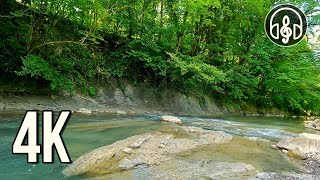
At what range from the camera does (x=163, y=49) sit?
1309cm

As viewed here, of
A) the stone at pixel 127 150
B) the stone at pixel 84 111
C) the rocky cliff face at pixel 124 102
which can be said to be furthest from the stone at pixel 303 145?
the rocky cliff face at pixel 124 102

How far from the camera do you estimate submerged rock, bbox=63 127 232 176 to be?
4500 millimetres

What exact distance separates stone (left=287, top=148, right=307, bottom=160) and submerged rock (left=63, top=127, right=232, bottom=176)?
1.39m

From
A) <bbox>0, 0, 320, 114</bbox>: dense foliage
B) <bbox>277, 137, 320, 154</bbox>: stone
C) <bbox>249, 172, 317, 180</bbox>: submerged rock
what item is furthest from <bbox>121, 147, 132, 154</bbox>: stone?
<bbox>0, 0, 320, 114</bbox>: dense foliage

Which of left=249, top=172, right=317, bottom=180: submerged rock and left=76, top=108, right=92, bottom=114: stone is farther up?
left=76, top=108, right=92, bottom=114: stone

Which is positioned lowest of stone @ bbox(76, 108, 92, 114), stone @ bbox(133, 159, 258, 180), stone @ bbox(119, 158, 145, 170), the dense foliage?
stone @ bbox(133, 159, 258, 180)

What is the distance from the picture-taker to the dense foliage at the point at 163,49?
9.71m

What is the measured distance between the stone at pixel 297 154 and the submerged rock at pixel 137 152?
139cm

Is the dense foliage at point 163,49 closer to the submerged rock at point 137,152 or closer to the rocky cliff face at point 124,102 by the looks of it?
the rocky cliff face at point 124,102

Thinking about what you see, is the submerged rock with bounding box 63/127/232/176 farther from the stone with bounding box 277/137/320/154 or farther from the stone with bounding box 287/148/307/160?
the stone with bounding box 287/148/307/160

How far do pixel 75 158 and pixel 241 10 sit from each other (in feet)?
43.6

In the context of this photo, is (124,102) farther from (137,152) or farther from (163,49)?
(137,152)

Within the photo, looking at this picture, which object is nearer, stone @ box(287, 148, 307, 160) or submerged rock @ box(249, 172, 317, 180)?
submerged rock @ box(249, 172, 317, 180)

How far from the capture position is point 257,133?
355 inches
